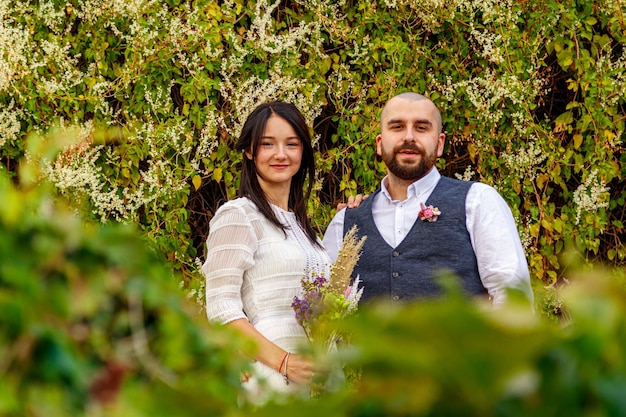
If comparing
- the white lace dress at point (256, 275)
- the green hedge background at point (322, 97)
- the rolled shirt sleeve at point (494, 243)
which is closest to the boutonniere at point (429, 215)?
the rolled shirt sleeve at point (494, 243)

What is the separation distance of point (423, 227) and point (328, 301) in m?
0.91

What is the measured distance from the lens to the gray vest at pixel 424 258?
3170 mm

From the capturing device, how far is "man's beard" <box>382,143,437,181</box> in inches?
134

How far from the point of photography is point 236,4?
4273mm

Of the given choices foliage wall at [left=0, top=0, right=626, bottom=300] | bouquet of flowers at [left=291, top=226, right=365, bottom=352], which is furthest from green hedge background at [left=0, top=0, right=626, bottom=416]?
bouquet of flowers at [left=291, top=226, right=365, bottom=352]

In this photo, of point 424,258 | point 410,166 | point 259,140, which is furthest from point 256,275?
point 410,166

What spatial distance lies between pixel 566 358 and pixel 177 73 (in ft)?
12.9

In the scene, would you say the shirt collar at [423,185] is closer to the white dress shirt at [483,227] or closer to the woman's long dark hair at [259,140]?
the white dress shirt at [483,227]

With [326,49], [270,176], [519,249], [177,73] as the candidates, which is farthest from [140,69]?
[519,249]

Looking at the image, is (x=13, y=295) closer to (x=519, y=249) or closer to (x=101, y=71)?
(x=519, y=249)

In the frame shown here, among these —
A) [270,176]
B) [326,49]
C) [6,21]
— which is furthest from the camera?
[326,49]

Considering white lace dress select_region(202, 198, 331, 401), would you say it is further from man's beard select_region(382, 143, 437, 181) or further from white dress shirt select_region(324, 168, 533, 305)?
man's beard select_region(382, 143, 437, 181)

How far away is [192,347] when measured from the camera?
773 millimetres

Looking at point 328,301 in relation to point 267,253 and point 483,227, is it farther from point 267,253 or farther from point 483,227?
point 483,227
